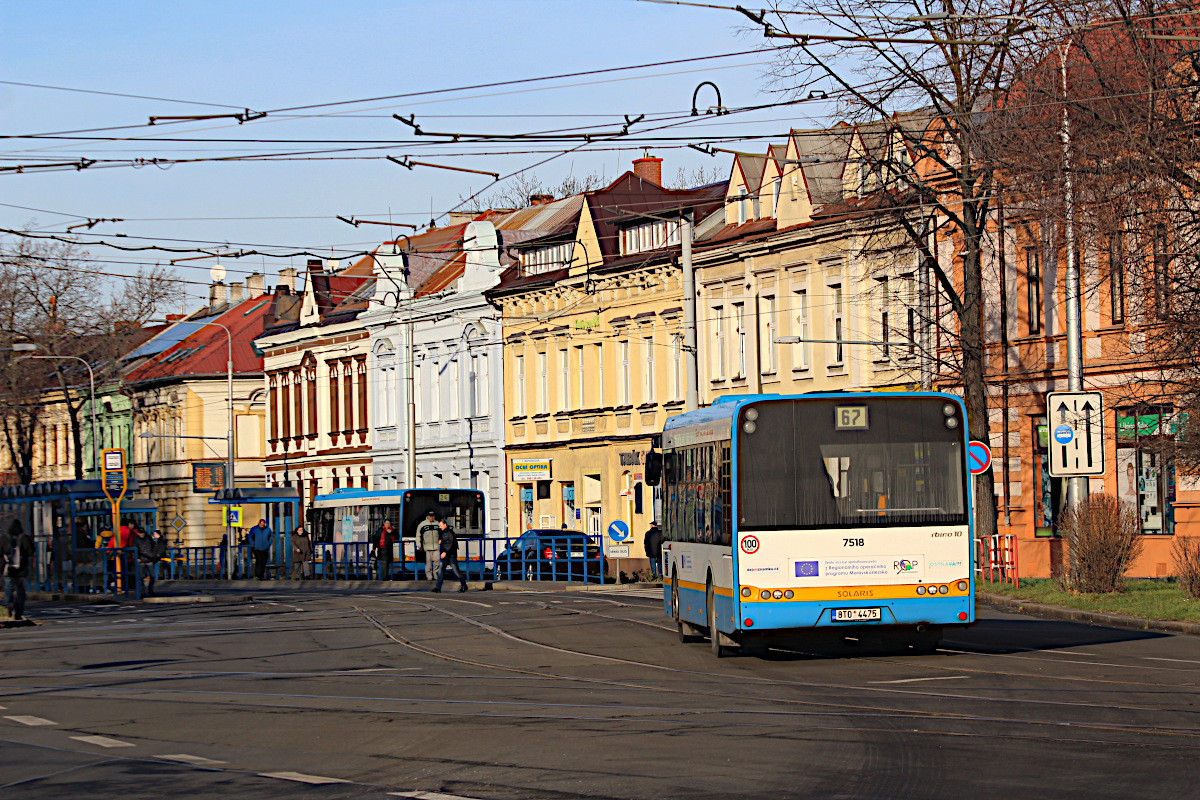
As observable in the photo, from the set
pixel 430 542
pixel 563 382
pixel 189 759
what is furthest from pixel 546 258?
pixel 189 759

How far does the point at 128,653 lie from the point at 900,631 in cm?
1058

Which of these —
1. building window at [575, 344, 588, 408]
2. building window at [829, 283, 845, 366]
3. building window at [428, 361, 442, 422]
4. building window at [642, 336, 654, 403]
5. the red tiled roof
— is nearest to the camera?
building window at [829, 283, 845, 366]

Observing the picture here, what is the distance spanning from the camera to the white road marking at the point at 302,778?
422 inches

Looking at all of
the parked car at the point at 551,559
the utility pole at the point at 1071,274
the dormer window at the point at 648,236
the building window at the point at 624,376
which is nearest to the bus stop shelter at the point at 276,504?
the building window at the point at 624,376

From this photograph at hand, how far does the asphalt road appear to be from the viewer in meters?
10.4

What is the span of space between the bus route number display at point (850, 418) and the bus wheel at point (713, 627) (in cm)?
261

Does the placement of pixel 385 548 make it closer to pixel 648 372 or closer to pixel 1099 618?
pixel 648 372

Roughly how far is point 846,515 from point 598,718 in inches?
Result: 211

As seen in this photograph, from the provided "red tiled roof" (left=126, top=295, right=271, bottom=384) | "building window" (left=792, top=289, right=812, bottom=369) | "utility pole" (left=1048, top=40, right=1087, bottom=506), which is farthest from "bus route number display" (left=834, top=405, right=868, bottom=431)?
"red tiled roof" (left=126, top=295, right=271, bottom=384)

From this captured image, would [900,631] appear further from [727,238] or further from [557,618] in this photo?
[727,238]

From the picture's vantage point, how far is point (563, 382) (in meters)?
61.2

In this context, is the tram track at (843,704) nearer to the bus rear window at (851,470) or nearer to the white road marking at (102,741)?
the bus rear window at (851,470)

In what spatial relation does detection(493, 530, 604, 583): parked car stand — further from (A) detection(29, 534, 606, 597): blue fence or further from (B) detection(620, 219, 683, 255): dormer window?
(B) detection(620, 219, 683, 255): dormer window

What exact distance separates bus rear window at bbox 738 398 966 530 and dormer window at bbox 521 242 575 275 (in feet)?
141
